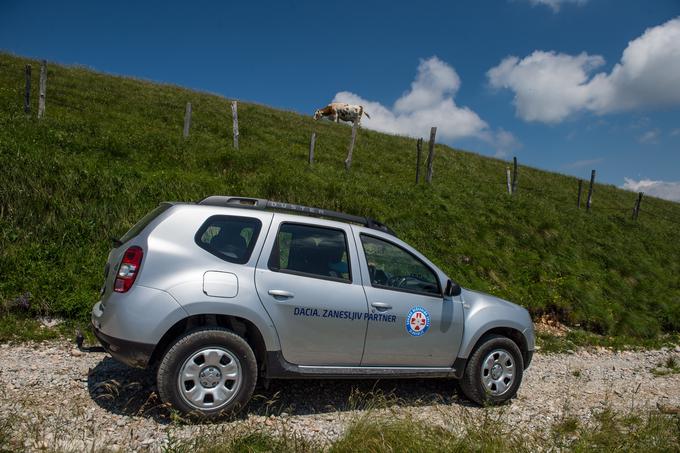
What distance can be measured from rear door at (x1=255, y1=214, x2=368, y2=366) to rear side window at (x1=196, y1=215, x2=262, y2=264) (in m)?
0.16

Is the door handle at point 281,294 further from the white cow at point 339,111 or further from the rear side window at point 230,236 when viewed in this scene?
the white cow at point 339,111

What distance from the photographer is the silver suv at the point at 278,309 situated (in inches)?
152

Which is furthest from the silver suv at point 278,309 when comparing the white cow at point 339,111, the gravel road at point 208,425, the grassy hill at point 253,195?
the white cow at point 339,111

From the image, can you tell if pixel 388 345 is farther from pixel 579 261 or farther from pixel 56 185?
pixel 579 261

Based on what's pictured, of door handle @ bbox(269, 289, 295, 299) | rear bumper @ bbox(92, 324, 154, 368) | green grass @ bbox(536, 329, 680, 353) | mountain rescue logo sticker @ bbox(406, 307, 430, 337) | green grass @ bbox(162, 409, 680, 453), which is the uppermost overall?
door handle @ bbox(269, 289, 295, 299)

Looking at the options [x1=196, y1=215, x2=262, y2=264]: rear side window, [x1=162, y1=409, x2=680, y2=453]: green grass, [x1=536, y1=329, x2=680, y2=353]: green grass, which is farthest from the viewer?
[x1=536, y1=329, x2=680, y2=353]: green grass

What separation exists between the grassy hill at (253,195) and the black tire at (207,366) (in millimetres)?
3189

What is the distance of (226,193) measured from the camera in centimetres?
1058

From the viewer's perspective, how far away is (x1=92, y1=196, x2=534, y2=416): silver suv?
385 cm

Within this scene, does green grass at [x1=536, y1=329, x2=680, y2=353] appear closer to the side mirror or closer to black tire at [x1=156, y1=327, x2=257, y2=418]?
the side mirror

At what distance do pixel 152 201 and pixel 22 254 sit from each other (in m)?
2.69

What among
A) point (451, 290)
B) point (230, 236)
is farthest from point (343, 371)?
point (230, 236)

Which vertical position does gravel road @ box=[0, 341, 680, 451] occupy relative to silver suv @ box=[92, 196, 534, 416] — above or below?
below

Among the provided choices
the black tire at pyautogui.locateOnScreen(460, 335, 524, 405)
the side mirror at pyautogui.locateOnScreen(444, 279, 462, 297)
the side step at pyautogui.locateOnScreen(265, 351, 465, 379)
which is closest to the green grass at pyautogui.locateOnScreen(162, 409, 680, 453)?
the side step at pyautogui.locateOnScreen(265, 351, 465, 379)
